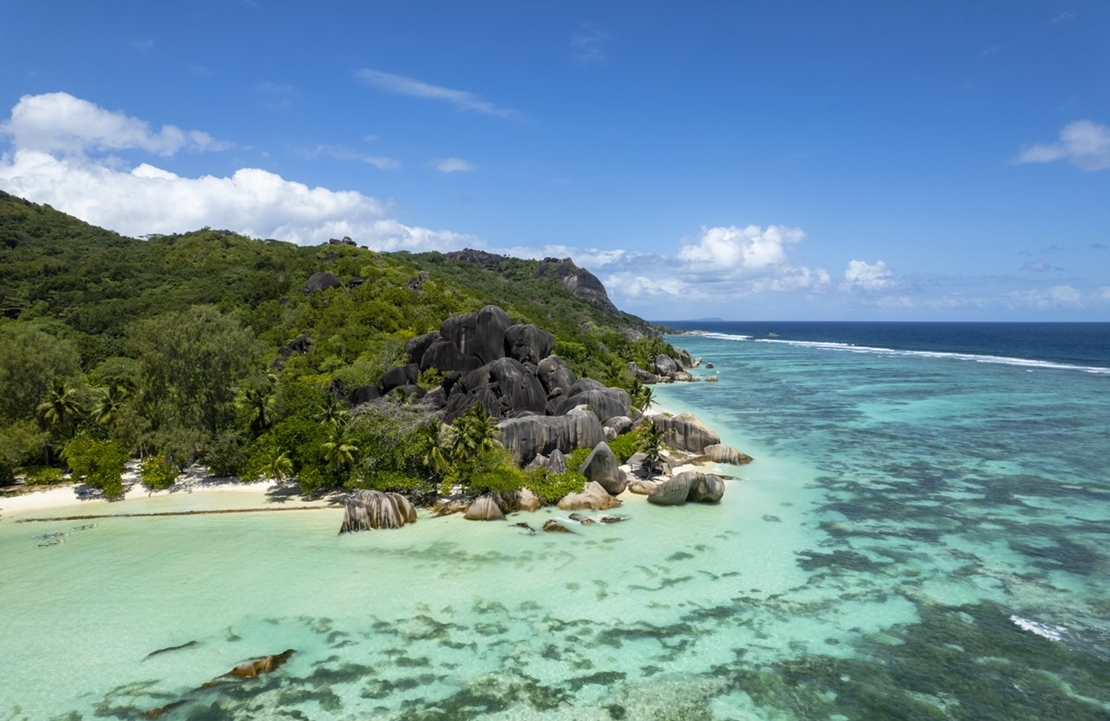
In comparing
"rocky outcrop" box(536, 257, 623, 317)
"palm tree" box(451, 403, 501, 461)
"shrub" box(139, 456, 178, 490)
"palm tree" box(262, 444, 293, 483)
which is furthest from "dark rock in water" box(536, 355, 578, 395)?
"rocky outcrop" box(536, 257, 623, 317)

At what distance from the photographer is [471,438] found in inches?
1320

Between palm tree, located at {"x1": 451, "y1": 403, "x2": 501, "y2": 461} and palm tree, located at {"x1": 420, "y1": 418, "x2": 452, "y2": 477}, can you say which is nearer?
palm tree, located at {"x1": 420, "y1": 418, "x2": 452, "y2": 477}

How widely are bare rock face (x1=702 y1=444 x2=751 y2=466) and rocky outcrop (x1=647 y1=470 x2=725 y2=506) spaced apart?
27.1 feet

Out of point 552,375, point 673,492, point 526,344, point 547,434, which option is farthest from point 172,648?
point 526,344

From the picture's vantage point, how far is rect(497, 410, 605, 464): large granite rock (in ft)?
121

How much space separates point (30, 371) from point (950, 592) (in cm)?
5058

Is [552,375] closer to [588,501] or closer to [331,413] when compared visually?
[588,501]

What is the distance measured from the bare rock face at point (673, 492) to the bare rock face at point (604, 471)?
8.51 feet

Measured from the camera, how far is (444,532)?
28984 mm

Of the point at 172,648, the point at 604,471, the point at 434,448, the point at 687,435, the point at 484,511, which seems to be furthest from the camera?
the point at 687,435

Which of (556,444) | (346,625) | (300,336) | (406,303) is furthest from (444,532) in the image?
(406,303)

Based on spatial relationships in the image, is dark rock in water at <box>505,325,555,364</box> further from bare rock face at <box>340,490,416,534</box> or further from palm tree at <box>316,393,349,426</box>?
bare rock face at <box>340,490,416,534</box>

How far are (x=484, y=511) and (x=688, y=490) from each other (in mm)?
11231

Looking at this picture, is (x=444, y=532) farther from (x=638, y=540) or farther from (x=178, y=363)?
(x=178, y=363)
